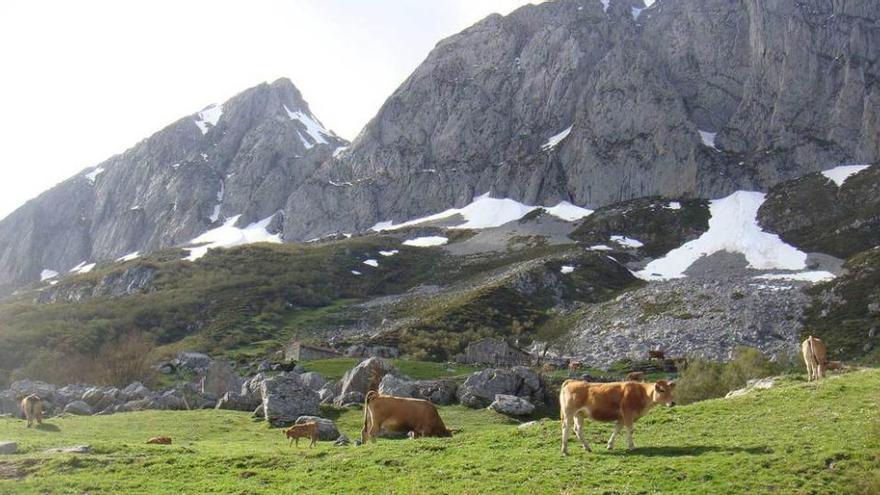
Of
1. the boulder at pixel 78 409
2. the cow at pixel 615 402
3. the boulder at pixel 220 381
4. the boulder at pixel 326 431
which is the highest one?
the cow at pixel 615 402

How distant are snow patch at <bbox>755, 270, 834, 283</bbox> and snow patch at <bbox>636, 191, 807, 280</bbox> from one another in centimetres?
716

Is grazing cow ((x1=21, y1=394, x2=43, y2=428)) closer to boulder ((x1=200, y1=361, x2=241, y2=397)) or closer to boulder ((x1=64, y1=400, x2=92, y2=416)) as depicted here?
boulder ((x1=64, y1=400, x2=92, y2=416))

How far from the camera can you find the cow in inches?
781

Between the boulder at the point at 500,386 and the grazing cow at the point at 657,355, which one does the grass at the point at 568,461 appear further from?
the grazing cow at the point at 657,355

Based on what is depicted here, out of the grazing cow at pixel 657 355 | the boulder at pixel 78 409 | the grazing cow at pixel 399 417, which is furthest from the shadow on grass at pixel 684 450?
the grazing cow at pixel 657 355

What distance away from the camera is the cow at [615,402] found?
65.1 ft

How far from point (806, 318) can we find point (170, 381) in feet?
294

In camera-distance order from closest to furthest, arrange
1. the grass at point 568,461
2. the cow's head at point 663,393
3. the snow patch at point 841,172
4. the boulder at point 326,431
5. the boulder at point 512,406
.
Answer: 1. the grass at point 568,461
2. the cow's head at point 663,393
3. the boulder at point 326,431
4. the boulder at point 512,406
5. the snow patch at point 841,172

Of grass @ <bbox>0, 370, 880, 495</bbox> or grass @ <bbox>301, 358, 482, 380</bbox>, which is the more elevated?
grass @ <bbox>0, 370, 880, 495</bbox>

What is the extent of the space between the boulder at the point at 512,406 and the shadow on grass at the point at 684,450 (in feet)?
85.2

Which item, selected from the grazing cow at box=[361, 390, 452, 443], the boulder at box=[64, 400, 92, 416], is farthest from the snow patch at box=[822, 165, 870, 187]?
the boulder at box=[64, 400, 92, 416]

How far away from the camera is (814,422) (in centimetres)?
2122

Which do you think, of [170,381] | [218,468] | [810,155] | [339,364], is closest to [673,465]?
[218,468]

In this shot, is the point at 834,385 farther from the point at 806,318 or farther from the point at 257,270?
the point at 257,270
